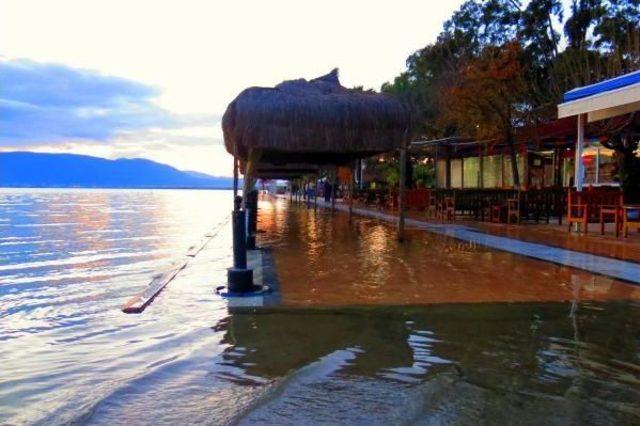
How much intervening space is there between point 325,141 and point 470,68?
46.9ft

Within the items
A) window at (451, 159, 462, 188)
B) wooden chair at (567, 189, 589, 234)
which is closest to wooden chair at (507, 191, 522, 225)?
wooden chair at (567, 189, 589, 234)

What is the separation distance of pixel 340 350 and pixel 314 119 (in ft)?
18.7

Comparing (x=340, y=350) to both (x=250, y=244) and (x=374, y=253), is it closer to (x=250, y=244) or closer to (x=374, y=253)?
(x=374, y=253)

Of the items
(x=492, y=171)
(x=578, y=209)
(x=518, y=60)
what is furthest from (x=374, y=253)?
(x=492, y=171)

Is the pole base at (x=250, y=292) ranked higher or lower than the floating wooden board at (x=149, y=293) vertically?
higher

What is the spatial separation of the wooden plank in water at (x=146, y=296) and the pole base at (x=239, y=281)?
981 mm

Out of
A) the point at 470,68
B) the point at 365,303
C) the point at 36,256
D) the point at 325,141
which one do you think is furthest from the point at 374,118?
the point at 470,68

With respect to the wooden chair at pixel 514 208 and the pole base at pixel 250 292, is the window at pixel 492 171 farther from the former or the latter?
the pole base at pixel 250 292

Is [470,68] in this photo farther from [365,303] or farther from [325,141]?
[365,303]

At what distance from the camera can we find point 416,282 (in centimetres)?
807

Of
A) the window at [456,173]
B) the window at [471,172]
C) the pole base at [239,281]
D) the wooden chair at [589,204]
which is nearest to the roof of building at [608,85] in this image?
the wooden chair at [589,204]

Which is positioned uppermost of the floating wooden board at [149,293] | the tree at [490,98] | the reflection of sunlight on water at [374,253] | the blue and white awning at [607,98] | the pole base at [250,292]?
the tree at [490,98]

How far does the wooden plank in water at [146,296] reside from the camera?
6891mm

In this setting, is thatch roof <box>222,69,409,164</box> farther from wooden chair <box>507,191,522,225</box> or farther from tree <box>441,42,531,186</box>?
tree <box>441,42,531,186</box>
